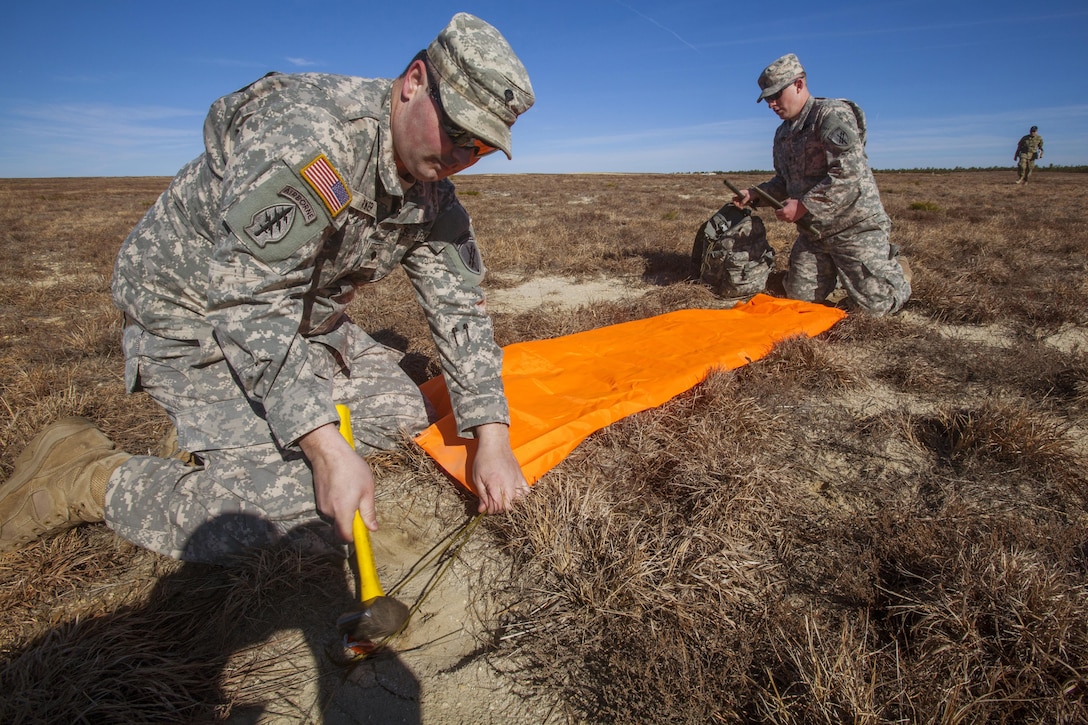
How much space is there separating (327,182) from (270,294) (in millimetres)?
345

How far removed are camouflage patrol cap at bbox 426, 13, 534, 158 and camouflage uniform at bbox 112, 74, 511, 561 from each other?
12.8 inches

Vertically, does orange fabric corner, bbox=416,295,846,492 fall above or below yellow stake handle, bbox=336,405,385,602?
above

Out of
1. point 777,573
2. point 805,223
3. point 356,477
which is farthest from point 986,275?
point 356,477

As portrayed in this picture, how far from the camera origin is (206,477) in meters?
1.79

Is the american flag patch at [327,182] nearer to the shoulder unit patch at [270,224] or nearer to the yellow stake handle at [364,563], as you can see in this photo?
the shoulder unit patch at [270,224]

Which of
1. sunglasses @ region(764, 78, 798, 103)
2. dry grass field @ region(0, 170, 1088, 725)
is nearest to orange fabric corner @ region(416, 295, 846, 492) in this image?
dry grass field @ region(0, 170, 1088, 725)

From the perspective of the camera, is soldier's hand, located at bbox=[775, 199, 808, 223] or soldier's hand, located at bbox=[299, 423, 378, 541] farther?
soldier's hand, located at bbox=[775, 199, 808, 223]

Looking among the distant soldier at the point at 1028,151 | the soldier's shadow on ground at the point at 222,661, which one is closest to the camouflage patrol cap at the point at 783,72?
the soldier's shadow on ground at the point at 222,661

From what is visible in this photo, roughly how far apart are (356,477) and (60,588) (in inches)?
41.7

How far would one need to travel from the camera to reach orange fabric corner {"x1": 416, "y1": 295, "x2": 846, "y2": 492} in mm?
2146

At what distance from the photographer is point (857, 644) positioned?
1.31m

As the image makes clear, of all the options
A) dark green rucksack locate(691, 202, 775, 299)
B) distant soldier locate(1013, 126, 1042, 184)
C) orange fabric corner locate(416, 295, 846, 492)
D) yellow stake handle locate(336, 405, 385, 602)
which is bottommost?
yellow stake handle locate(336, 405, 385, 602)

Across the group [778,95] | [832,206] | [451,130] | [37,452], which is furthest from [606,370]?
[778,95]

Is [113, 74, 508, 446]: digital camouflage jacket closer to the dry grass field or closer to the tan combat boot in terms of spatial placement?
the tan combat boot
